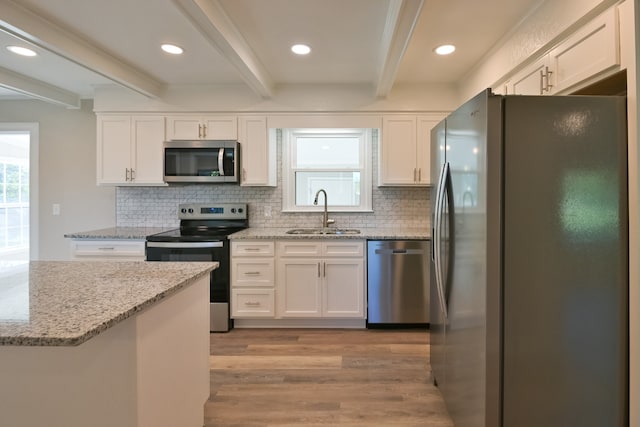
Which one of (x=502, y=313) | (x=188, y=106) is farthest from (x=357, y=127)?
(x=502, y=313)

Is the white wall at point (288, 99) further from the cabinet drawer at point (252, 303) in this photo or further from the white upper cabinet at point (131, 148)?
the cabinet drawer at point (252, 303)

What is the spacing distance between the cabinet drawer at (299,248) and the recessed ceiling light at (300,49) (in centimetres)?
161

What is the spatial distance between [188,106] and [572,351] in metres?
3.54

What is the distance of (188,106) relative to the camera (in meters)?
Result: 3.46

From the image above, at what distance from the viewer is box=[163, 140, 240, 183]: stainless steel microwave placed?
338 cm

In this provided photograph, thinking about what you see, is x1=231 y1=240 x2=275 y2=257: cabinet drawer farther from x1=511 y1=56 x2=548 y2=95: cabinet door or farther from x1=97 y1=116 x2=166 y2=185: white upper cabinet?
x1=511 y1=56 x2=548 y2=95: cabinet door

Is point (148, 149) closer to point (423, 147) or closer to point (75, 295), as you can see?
point (75, 295)

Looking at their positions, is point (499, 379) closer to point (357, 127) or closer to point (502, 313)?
point (502, 313)

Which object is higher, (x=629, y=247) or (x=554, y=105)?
(x=554, y=105)

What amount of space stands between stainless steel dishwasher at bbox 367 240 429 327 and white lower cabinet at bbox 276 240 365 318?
12 cm

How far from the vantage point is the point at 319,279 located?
10.5ft

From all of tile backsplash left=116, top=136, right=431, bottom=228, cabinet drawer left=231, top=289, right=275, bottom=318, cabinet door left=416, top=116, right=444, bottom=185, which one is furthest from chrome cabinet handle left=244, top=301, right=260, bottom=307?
cabinet door left=416, top=116, right=444, bottom=185

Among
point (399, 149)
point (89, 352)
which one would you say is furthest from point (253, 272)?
point (89, 352)

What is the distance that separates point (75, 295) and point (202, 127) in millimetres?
2548
